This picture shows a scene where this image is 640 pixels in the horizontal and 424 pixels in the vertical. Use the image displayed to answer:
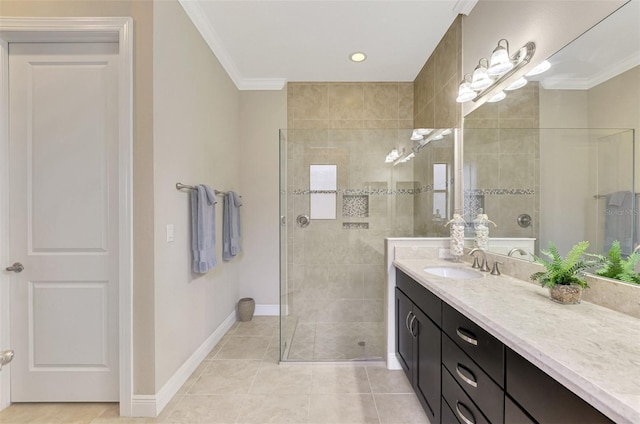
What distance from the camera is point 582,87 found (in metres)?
1.15

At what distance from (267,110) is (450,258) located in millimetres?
2609

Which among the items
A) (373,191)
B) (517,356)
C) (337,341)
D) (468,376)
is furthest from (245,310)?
(517,356)

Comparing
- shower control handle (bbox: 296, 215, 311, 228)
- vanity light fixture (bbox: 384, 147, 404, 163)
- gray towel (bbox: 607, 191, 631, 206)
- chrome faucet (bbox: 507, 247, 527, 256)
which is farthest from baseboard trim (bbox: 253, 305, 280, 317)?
gray towel (bbox: 607, 191, 631, 206)

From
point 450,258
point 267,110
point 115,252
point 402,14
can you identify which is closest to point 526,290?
point 450,258

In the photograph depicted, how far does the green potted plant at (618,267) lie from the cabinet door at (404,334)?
98cm

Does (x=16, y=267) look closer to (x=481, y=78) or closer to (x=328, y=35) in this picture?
(x=328, y=35)

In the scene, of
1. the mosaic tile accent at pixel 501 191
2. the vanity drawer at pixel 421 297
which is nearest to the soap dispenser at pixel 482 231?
the mosaic tile accent at pixel 501 191

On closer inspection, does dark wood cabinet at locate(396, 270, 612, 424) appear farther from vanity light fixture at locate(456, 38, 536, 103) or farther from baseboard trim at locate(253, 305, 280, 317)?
baseboard trim at locate(253, 305, 280, 317)

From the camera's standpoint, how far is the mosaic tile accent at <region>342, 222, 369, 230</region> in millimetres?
2574

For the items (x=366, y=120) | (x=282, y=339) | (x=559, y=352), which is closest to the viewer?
(x=559, y=352)

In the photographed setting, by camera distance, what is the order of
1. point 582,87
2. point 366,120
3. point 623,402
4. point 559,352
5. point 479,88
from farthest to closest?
point 366,120
point 479,88
point 582,87
point 559,352
point 623,402

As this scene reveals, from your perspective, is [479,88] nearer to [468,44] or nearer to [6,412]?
[468,44]

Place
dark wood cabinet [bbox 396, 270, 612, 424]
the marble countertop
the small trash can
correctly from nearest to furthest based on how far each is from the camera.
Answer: the marble countertop
dark wood cabinet [bbox 396, 270, 612, 424]
the small trash can

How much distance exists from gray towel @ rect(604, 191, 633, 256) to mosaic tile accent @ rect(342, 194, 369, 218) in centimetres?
166
